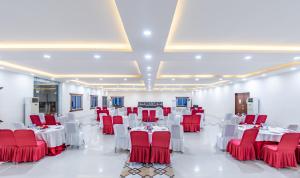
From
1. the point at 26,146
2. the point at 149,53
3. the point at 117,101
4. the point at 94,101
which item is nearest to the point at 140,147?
the point at 149,53

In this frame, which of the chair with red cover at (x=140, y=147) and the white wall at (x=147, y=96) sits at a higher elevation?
the white wall at (x=147, y=96)

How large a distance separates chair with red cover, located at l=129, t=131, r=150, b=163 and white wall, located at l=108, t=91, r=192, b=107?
73.3 ft

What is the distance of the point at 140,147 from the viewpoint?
4.93 metres

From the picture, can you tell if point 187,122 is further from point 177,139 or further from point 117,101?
point 117,101

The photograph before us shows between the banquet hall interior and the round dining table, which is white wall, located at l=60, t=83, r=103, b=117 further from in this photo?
the round dining table

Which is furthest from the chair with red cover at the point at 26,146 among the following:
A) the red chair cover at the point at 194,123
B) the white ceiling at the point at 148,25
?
the red chair cover at the point at 194,123

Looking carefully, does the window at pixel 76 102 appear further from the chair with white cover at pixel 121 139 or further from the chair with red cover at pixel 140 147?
the chair with red cover at pixel 140 147

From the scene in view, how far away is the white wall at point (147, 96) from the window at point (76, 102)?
10434 mm

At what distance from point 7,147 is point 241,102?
1325 centimetres

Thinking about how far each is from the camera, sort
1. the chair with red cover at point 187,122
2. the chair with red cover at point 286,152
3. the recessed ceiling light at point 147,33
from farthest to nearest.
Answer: the chair with red cover at point 187,122 → the chair with red cover at point 286,152 → the recessed ceiling light at point 147,33

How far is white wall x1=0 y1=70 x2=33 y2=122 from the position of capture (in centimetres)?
832

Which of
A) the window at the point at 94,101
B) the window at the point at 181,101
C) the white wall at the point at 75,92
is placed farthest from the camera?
the window at the point at 181,101

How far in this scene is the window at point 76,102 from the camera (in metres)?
15.5

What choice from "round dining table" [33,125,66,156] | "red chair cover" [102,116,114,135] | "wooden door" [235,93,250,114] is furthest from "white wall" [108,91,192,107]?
"round dining table" [33,125,66,156]
